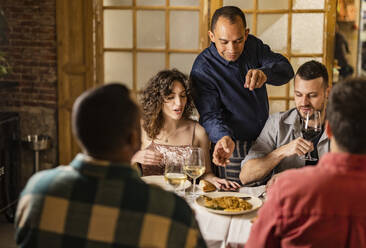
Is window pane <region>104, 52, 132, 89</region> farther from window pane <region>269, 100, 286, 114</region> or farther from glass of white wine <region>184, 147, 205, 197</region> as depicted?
glass of white wine <region>184, 147, 205, 197</region>

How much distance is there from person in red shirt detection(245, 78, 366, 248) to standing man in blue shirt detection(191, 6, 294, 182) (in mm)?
1369

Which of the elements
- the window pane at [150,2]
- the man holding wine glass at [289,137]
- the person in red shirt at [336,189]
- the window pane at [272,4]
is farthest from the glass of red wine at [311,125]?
the window pane at [150,2]

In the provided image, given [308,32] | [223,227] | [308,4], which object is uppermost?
[308,4]

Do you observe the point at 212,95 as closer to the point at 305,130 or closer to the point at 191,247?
the point at 305,130

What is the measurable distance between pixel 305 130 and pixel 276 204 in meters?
0.89

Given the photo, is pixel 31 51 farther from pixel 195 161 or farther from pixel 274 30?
pixel 195 161

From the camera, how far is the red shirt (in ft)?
4.04

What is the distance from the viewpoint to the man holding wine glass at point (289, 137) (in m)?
2.45

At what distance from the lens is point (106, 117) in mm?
1110

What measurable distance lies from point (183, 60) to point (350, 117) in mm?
3137

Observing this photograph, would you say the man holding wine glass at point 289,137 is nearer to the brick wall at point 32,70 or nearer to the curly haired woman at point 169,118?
the curly haired woman at point 169,118

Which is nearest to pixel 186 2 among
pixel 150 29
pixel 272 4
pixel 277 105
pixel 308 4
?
pixel 150 29

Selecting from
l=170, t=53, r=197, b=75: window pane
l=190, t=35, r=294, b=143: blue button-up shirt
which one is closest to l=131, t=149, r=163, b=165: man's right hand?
l=190, t=35, r=294, b=143: blue button-up shirt

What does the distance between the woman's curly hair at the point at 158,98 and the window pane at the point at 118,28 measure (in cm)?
162
